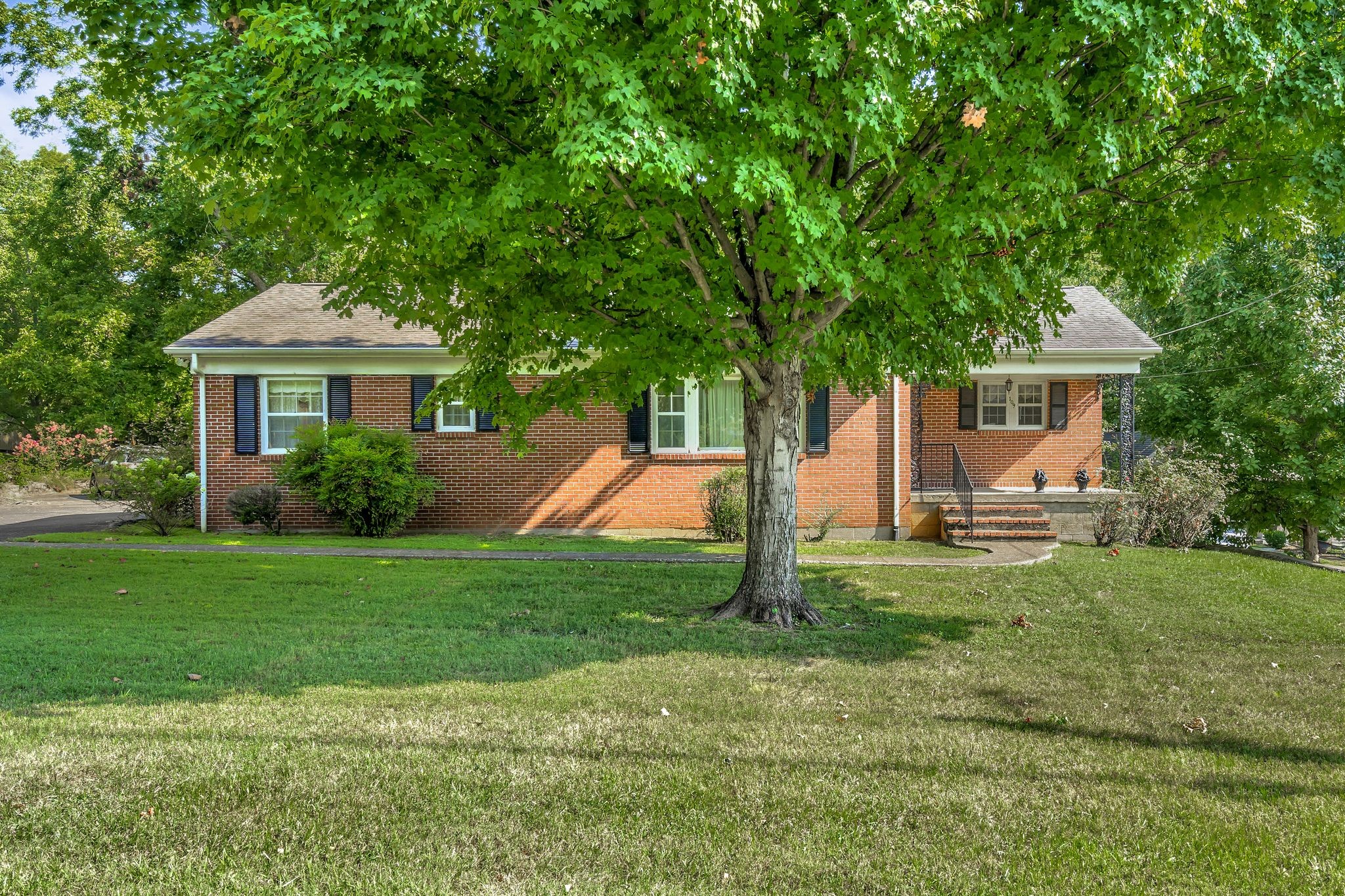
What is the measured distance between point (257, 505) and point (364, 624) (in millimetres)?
8230

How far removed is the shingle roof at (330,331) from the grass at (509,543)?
3258 millimetres

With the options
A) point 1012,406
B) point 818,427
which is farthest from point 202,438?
point 1012,406

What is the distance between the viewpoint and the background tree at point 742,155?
583 centimetres

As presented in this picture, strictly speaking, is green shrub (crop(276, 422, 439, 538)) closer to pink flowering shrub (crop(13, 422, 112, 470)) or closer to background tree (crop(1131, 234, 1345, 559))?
pink flowering shrub (crop(13, 422, 112, 470))

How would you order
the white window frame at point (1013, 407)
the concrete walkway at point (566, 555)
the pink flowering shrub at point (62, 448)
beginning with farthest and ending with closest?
the pink flowering shrub at point (62, 448) < the white window frame at point (1013, 407) < the concrete walkway at point (566, 555)

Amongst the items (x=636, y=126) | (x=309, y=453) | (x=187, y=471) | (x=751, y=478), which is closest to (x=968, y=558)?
(x=751, y=478)

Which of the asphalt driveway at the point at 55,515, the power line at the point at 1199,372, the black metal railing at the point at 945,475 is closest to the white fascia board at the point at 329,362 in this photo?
the asphalt driveway at the point at 55,515

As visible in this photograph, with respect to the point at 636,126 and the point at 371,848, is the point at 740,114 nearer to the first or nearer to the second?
the point at 636,126

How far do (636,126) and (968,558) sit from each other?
9.36m

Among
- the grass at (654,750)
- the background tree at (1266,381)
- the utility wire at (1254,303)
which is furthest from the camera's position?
the utility wire at (1254,303)

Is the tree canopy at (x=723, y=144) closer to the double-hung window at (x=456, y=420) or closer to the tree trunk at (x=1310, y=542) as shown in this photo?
the double-hung window at (x=456, y=420)

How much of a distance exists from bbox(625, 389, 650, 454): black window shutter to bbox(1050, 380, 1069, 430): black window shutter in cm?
817

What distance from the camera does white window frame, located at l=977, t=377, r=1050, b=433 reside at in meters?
17.6

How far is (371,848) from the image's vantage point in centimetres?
353
